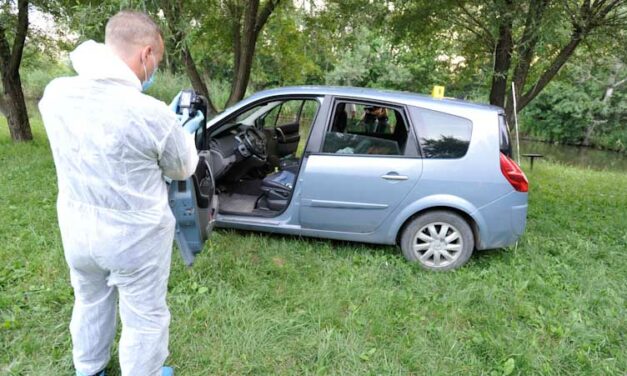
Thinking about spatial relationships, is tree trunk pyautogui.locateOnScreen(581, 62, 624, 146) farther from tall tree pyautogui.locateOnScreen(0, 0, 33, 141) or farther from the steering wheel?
tall tree pyautogui.locateOnScreen(0, 0, 33, 141)

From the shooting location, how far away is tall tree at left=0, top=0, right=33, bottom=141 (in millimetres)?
7090

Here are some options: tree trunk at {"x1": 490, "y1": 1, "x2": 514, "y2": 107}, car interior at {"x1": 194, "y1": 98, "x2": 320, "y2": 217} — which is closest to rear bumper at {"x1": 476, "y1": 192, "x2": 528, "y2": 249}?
car interior at {"x1": 194, "y1": 98, "x2": 320, "y2": 217}

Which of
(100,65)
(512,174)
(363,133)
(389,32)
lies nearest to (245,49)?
(389,32)

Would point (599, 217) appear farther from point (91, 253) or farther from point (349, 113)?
point (91, 253)

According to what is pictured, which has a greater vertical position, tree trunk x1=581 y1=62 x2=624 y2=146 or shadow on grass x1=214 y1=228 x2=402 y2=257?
tree trunk x1=581 y1=62 x2=624 y2=146

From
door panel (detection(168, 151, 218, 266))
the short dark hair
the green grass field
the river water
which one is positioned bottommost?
the river water

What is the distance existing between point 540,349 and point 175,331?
226 cm

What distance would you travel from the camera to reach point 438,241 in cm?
358

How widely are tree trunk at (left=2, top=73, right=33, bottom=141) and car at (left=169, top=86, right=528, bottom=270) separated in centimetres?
635

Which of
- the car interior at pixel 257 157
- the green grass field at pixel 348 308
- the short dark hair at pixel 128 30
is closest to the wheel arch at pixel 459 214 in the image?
the green grass field at pixel 348 308

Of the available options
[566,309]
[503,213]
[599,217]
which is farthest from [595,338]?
[599,217]

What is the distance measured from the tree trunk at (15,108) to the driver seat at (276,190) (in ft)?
21.9

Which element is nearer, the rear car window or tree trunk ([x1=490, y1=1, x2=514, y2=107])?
the rear car window

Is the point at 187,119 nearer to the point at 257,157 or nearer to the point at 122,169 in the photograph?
the point at 122,169
